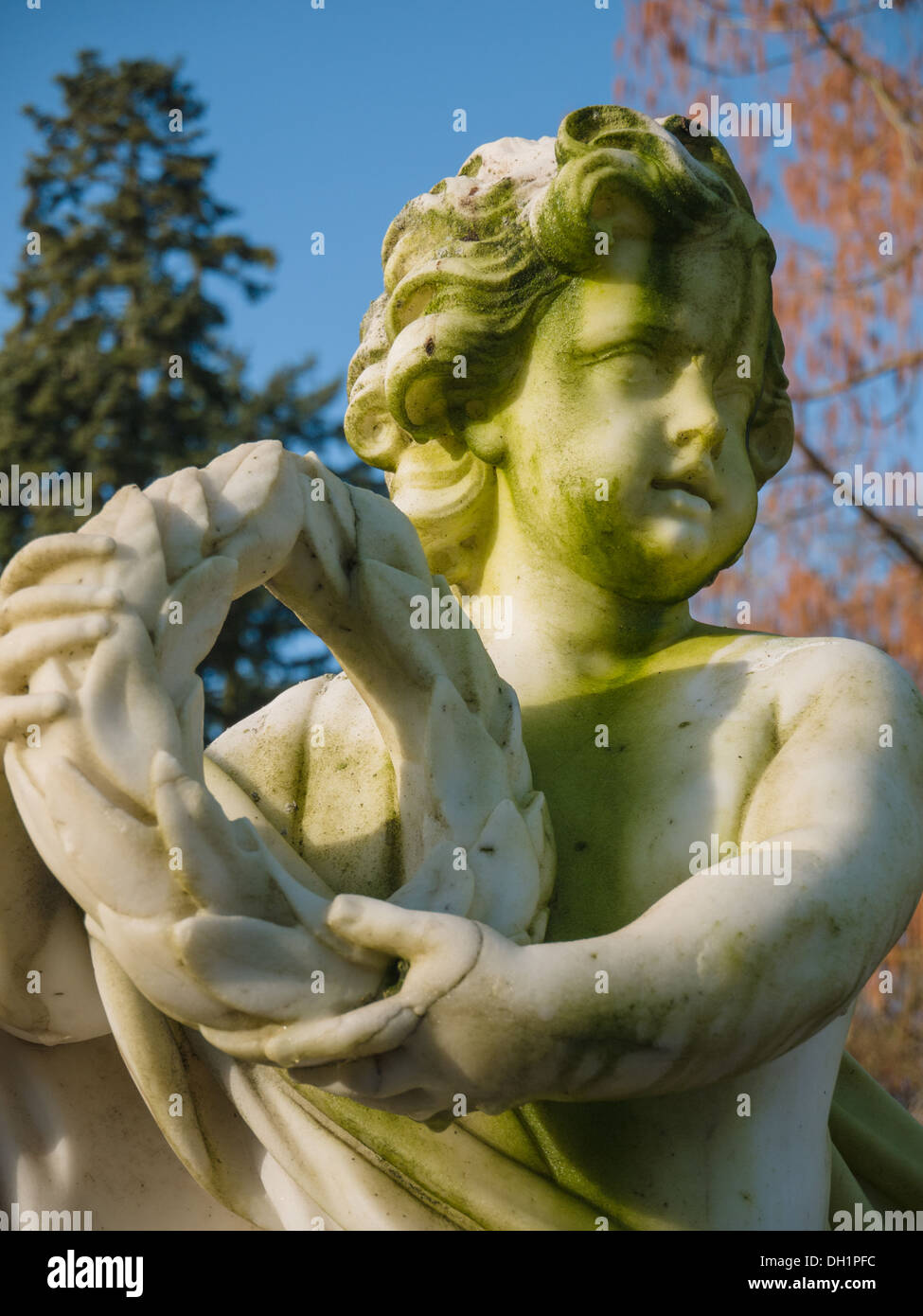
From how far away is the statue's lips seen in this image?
251 cm

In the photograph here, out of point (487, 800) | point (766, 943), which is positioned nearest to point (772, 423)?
point (487, 800)

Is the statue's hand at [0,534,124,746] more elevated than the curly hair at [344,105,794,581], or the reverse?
the curly hair at [344,105,794,581]

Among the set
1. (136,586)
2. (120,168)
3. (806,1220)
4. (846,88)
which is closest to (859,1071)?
(806,1220)

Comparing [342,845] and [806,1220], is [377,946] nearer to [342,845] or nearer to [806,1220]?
[342,845]

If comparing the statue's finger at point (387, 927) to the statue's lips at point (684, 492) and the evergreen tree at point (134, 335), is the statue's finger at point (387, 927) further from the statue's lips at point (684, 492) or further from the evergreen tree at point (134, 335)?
the evergreen tree at point (134, 335)

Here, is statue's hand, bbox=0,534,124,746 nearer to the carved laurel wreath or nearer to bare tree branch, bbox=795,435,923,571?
the carved laurel wreath

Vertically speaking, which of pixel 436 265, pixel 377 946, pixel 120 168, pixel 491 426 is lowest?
pixel 377 946

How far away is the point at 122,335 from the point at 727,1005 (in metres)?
11.8

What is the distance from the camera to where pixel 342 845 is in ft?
7.55

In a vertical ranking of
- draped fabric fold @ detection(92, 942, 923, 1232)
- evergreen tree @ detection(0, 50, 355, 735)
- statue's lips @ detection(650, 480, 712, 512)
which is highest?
evergreen tree @ detection(0, 50, 355, 735)

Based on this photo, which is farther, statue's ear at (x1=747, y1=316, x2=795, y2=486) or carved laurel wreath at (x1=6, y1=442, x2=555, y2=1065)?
statue's ear at (x1=747, y1=316, x2=795, y2=486)

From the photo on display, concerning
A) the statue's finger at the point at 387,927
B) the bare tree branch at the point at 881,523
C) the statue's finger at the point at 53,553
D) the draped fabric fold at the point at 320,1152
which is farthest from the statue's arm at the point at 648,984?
the bare tree branch at the point at 881,523

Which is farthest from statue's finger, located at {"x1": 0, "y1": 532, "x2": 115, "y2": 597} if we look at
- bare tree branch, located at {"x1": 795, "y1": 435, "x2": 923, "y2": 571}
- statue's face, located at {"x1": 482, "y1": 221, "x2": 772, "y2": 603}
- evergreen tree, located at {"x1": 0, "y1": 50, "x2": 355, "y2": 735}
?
evergreen tree, located at {"x1": 0, "y1": 50, "x2": 355, "y2": 735}

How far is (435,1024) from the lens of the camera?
180 cm
